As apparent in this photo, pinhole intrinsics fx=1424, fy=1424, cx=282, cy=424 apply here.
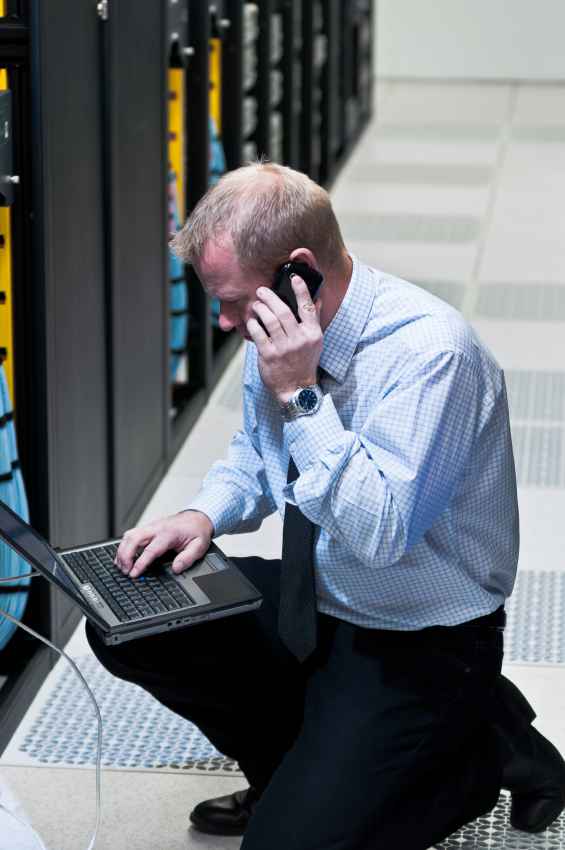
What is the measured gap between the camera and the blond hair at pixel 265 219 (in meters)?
2.23

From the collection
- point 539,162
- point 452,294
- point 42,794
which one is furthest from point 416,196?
point 42,794

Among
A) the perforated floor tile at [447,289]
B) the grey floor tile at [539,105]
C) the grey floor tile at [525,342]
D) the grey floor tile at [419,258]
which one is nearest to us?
the grey floor tile at [525,342]

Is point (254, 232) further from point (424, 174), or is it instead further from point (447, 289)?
point (424, 174)

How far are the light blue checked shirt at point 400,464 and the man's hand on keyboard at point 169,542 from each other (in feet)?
0.14

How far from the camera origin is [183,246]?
2320 mm

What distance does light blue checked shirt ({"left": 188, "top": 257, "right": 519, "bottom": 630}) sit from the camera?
87.0 inches

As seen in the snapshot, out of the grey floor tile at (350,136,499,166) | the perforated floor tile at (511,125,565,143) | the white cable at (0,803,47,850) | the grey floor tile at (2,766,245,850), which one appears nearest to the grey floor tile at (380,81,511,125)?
the perforated floor tile at (511,125,565,143)

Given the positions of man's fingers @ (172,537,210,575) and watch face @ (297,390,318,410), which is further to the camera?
man's fingers @ (172,537,210,575)

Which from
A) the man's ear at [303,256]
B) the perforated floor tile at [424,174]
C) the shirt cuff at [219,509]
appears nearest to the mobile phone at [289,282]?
the man's ear at [303,256]

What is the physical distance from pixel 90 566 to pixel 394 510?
0.62 meters

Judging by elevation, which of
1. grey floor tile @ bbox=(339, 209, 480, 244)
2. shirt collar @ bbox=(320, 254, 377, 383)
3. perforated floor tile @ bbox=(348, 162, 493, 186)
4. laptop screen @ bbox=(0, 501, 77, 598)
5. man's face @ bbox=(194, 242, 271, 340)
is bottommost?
perforated floor tile @ bbox=(348, 162, 493, 186)

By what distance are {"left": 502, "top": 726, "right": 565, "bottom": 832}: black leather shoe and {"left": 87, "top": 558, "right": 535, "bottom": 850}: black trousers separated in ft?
0.18

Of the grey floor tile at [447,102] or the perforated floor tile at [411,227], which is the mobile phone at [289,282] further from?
the grey floor tile at [447,102]

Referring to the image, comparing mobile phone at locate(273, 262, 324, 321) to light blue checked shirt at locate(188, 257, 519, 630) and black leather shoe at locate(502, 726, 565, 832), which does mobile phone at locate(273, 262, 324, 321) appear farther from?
black leather shoe at locate(502, 726, 565, 832)
